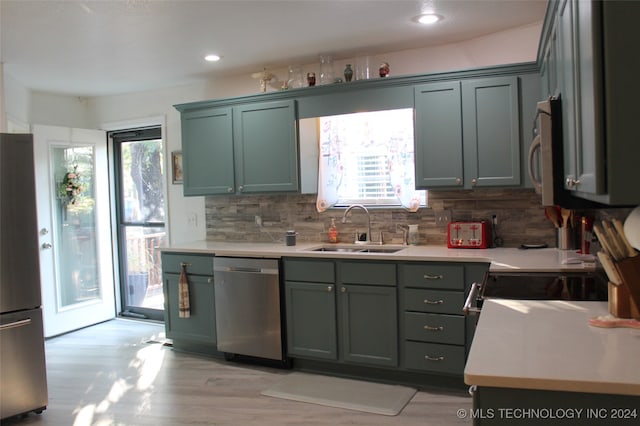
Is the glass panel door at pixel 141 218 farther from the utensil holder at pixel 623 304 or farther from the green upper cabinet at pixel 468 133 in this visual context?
the utensil holder at pixel 623 304

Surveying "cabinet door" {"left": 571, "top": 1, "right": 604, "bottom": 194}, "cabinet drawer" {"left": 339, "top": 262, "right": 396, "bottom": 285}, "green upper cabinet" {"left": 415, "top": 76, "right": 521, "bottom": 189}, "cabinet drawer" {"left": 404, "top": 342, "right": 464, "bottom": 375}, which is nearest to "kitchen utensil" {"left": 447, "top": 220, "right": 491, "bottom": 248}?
"green upper cabinet" {"left": 415, "top": 76, "right": 521, "bottom": 189}

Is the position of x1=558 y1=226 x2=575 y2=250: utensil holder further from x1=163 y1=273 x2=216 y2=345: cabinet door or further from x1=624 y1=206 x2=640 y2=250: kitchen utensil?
x1=163 y1=273 x2=216 y2=345: cabinet door

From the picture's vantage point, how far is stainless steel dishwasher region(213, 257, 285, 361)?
3977 mm

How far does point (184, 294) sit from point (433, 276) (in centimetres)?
207

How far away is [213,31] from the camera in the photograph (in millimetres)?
3559

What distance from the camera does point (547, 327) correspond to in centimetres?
178

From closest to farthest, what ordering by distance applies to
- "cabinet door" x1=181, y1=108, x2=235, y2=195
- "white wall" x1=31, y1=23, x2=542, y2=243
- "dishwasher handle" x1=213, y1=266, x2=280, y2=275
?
"white wall" x1=31, y1=23, x2=542, y2=243, "dishwasher handle" x1=213, y1=266, x2=280, y2=275, "cabinet door" x1=181, y1=108, x2=235, y2=195

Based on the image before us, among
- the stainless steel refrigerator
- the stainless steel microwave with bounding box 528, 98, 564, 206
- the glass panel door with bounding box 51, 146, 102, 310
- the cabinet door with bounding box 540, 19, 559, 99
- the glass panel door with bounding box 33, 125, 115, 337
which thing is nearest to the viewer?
the stainless steel microwave with bounding box 528, 98, 564, 206

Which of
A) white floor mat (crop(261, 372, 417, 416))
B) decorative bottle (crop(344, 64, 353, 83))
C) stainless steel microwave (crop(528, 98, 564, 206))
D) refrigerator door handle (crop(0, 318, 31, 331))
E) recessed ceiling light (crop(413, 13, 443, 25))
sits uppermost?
recessed ceiling light (crop(413, 13, 443, 25))

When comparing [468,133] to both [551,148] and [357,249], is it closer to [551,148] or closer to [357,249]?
[357,249]

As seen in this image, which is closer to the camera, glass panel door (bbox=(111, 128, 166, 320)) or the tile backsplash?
the tile backsplash

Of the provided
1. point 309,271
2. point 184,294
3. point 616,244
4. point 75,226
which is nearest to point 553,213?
point 616,244

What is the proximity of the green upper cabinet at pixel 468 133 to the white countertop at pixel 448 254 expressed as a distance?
0.47m

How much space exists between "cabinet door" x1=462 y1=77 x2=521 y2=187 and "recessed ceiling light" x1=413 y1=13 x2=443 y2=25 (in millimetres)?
468
